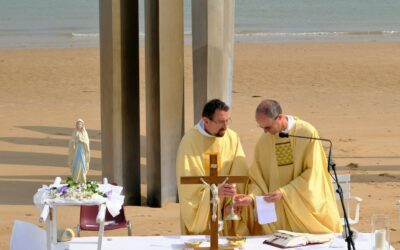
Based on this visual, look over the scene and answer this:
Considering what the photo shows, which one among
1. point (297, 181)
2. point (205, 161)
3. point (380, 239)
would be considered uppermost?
point (205, 161)

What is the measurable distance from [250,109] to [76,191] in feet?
33.8

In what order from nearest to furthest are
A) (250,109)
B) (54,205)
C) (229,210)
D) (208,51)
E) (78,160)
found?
(54,205) < (78,160) < (229,210) < (208,51) < (250,109)

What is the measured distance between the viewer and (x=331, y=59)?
79.5 feet

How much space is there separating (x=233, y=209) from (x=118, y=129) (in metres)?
3.23

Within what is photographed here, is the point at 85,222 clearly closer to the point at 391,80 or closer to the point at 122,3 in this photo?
the point at 122,3

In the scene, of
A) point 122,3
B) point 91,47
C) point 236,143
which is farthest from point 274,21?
point 236,143

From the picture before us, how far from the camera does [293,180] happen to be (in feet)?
25.3

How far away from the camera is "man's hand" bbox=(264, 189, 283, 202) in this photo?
7.52m

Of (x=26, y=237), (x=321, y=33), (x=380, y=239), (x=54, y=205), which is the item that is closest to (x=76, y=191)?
(x=54, y=205)

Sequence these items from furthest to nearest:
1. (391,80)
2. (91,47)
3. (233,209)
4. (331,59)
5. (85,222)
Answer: (91,47), (331,59), (391,80), (85,222), (233,209)

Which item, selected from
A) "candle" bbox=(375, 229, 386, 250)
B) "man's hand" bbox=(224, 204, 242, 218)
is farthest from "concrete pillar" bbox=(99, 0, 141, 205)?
"candle" bbox=(375, 229, 386, 250)

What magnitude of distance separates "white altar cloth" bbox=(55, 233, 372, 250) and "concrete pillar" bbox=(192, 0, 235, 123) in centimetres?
323

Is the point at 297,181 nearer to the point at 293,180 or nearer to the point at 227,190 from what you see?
the point at 293,180

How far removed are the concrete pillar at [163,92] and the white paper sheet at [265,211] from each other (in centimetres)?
315
